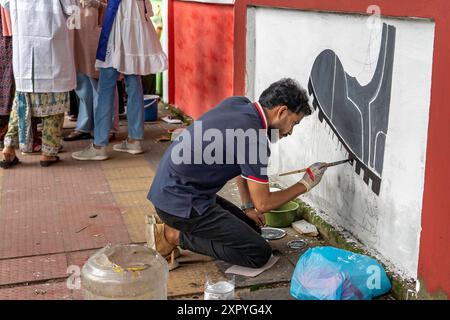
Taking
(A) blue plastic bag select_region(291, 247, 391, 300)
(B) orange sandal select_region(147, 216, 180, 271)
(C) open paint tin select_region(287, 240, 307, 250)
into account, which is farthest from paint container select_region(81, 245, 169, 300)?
(C) open paint tin select_region(287, 240, 307, 250)

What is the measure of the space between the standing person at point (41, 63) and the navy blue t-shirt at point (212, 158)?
227 cm

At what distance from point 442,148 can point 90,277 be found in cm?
175

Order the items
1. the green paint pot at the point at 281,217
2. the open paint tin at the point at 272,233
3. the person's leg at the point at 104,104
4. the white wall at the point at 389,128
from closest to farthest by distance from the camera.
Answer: the white wall at the point at 389,128, the open paint tin at the point at 272,233, the green paint pot at the point at 281,217, the person's leg at the point at 104,104

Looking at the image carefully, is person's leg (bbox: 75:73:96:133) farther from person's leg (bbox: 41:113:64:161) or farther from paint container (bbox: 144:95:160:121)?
paint container (bbox: 144:95:160:121)

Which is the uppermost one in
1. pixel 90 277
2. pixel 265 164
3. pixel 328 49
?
pixel 328 49

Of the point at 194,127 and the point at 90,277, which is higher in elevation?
the point at 194,127

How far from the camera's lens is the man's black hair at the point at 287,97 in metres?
3.42

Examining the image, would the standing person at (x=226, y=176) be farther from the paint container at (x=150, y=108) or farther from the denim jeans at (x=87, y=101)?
the paint container at (x=150, y=108)

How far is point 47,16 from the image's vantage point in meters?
5.31

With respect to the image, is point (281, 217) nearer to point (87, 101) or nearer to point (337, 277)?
point (337, 277)

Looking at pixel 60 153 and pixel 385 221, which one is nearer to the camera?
pixel 385 221

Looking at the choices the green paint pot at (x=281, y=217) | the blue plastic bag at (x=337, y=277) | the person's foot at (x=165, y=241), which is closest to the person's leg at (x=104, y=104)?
the green paint pot at (x=281, y=217)
